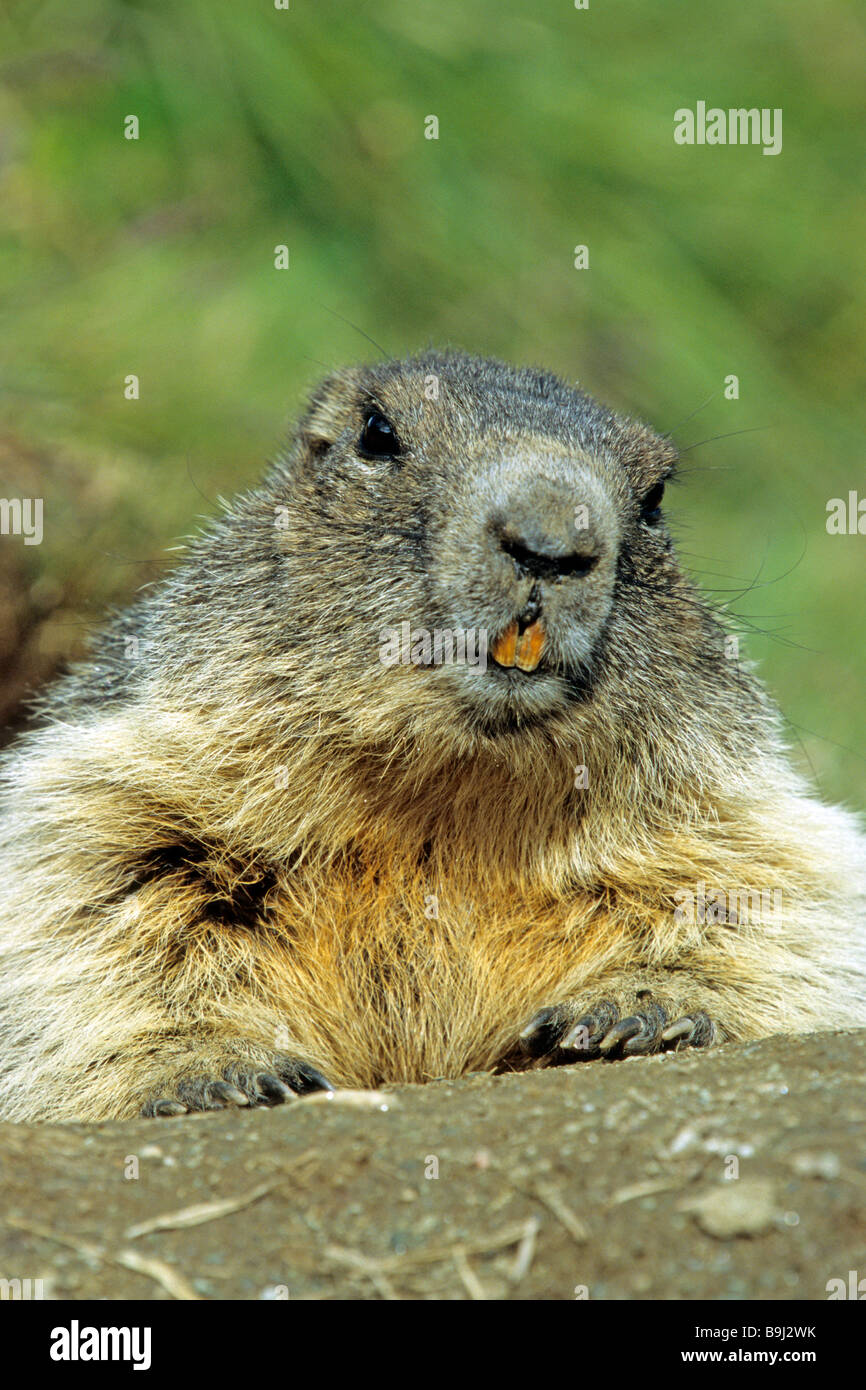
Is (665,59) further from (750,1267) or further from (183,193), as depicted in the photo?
(750,1267)

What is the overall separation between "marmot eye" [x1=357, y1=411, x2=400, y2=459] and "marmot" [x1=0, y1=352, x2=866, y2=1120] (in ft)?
0.04

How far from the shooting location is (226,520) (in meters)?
5.08

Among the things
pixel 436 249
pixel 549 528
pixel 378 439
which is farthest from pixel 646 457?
pixel 436 249

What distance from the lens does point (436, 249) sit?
30.2 feet

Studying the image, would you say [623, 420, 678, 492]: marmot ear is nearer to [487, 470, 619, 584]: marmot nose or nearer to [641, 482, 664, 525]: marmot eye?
[641, 482, 664, 525]: marmot eye

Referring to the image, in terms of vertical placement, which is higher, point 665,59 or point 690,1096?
point 665,59

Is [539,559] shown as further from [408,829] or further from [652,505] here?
[652,505]

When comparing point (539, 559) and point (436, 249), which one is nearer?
point (539, 559)

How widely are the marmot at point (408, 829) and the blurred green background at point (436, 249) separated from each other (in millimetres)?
2963

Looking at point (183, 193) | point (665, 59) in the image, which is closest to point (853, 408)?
point (665, 59)

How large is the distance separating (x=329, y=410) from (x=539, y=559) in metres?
→ 1.80

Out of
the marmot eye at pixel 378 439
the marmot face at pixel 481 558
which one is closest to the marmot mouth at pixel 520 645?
the marmot face at pixel 481 558

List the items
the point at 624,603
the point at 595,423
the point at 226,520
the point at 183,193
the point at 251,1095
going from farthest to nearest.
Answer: the point at 183,193 < the point at 226,520 < the point at 595,423 < the point at 624,603 < the point at 251,1095

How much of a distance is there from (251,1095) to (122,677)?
5.55 ft
